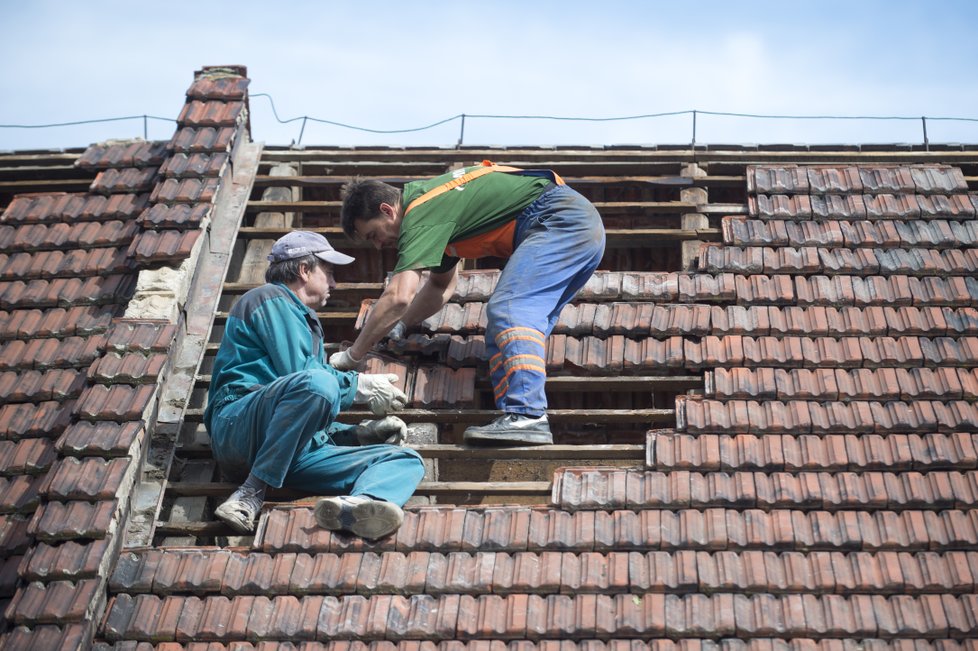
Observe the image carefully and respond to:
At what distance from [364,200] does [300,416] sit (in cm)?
129

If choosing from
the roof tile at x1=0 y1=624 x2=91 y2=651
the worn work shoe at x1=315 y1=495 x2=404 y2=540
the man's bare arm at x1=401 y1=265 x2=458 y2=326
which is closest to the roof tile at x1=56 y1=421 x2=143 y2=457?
the roof tile at x1=0 y1=624 x2=91 y2=651

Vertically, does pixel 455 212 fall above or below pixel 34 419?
above

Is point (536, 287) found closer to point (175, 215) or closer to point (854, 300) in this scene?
point (854, 300)

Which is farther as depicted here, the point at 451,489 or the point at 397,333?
the point at 397,333

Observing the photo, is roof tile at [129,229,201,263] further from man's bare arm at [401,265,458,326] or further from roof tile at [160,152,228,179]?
man's bare arm at [401,265,458,326]

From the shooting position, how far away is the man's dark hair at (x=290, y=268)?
5.97 m

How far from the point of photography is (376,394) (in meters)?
5.96

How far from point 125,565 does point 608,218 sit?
4008 millimetres

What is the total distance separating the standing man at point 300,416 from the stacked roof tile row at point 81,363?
46 cm

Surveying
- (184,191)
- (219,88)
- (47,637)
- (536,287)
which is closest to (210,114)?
(219,88)

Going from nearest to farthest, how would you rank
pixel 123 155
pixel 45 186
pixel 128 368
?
pixel 128 368
pixel 123 155
pixel 45 186

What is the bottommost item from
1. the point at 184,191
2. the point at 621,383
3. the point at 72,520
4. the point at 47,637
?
the point at 47,637

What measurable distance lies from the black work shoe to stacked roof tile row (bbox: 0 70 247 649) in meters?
A: 1.53

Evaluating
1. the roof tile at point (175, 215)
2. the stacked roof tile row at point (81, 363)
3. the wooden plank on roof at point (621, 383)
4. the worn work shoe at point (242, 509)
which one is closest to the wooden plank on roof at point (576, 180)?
the stacked roof tile row at point (81, 363)
